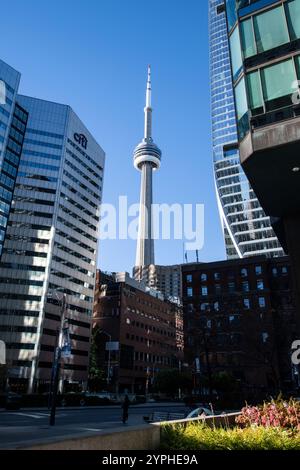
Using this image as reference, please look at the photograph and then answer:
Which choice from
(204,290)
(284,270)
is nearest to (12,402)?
(204,290)

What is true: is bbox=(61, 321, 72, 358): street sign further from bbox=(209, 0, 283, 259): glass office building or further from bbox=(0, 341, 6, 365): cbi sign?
bbox=(209, 0, 283, 259): glass office building

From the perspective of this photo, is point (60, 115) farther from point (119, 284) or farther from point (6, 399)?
point (6, 399)

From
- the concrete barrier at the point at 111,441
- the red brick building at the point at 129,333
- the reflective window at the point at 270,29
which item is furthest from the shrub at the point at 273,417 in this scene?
the red brick building at the point at 129,333

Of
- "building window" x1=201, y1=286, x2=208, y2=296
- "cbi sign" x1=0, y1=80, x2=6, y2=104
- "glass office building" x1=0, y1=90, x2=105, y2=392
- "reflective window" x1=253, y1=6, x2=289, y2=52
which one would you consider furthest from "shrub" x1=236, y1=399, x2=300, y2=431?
"cbi sign" x1=0, y1=80, x2=6, y2=104

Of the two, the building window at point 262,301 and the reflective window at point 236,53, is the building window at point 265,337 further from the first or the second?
the building window at point 262,301

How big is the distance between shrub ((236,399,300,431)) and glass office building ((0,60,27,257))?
94.4 metres

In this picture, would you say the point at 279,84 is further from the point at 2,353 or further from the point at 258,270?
the point at 2,353

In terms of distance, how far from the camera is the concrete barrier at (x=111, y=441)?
5.74m

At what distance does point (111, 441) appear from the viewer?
6883 mm

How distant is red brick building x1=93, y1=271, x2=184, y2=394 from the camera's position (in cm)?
10612

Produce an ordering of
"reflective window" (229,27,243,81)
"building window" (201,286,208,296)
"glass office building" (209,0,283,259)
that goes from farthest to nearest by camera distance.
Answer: "glass office building" (209,0,283,259), "building window" (201,286,208,296), "reflective window" (229,27,243,81)

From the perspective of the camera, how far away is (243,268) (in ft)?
270

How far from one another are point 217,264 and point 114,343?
120ft

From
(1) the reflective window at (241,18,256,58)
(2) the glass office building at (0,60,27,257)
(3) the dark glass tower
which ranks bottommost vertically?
(3) the dark glass tower
